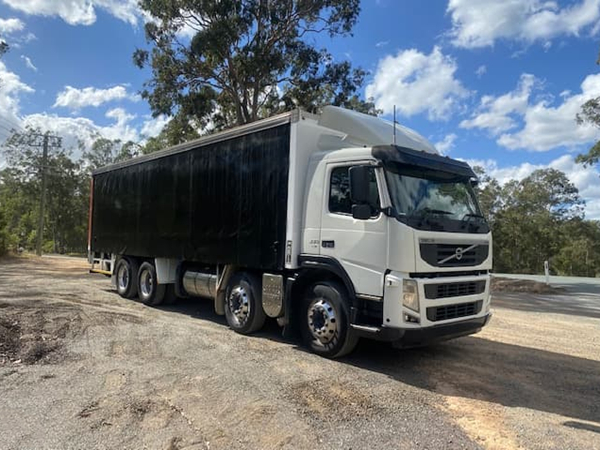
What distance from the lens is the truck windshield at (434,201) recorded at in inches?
223

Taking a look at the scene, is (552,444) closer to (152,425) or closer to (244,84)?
(152,425)

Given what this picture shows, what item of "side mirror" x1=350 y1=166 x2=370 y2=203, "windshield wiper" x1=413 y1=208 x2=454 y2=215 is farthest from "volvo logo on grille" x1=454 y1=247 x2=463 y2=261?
"side mirror" x1=350 y1=166 x2=370 y2=203

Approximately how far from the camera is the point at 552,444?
382 centimetres

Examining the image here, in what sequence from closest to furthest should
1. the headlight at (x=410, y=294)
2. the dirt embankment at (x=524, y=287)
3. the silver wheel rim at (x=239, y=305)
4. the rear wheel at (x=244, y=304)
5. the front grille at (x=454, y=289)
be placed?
the headlight at (x=410, y=294), the front grille at (x=454, y=289), the rear wheel at (x=244, y=304), the silver wheel rim at (x=239, y=305), the dirt embankment at (x=524, y=287)

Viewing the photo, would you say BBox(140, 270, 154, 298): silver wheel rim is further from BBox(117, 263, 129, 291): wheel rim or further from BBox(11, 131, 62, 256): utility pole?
BBox(11, 131, 62, 256): utility pole

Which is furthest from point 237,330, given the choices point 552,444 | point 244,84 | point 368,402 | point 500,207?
point 500,207

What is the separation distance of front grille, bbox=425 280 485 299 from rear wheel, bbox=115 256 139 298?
822cm

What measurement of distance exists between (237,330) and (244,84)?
12.6 metres

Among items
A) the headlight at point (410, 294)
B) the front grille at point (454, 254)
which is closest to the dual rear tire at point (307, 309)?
the headlight at point (410, 294)

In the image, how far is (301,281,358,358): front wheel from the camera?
598cm

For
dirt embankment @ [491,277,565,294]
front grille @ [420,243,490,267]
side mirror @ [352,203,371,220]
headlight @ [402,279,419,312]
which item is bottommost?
dirt embankment @ [491,277,565,294]

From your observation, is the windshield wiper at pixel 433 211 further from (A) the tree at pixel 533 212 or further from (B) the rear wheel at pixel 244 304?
(A) the tree at pixel 533 212

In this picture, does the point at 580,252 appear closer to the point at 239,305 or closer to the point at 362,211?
the point at 239,305

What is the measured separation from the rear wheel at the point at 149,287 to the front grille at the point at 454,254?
272 inches
